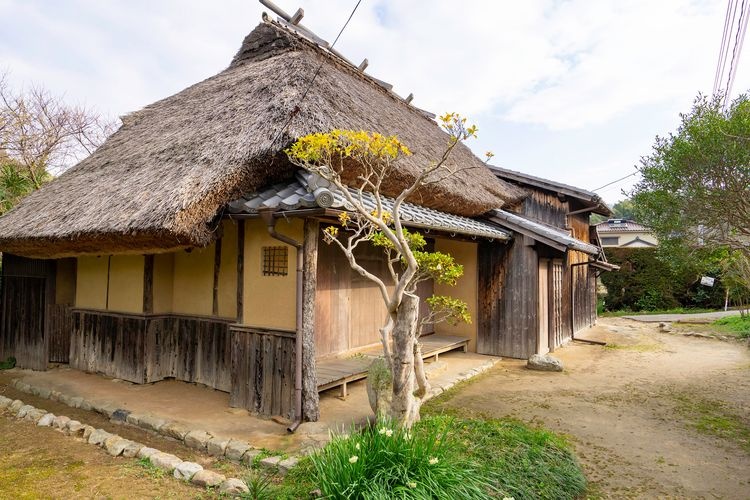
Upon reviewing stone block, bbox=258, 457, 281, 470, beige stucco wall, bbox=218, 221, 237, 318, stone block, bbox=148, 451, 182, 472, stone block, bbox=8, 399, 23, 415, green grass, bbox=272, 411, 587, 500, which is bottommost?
stone block, bbox=8, 399, 23, 415

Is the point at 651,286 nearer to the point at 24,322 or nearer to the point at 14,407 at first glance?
the point at 14,407

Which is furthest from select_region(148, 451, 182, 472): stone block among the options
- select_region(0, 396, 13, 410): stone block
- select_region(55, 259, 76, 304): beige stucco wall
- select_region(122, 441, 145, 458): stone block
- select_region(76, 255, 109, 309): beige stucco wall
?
select_region(55, 259, 76, 304): beige stucco wall

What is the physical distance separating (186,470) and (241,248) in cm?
269

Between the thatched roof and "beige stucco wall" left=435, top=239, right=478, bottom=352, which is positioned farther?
"beige stucco wall" left=435, top=239, right=478, bottom=352

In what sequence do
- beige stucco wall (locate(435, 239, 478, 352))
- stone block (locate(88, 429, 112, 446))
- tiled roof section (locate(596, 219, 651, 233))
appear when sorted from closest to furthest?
stone block (locate(88, 429, 112, 446)) < beige stucco wall (locate(435, 239, 478, 352)) < tiled roof section (locate(596, 219, 651, 233))

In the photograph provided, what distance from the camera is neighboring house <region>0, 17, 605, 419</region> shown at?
478cm

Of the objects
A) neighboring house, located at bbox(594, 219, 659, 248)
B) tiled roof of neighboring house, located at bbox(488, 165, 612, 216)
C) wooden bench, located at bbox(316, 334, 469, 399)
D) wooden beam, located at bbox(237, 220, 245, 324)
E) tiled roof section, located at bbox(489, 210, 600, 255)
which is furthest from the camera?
neighboring house, located at bbox(594, 219, 659, 248)

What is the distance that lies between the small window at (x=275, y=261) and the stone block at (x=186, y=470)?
2.18 m

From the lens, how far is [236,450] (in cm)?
406

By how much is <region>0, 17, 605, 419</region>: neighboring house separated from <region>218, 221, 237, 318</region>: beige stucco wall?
24mm

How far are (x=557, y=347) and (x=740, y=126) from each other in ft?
18.0

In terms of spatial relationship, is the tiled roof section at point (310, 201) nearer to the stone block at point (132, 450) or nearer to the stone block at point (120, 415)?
the stone block at point (132, 450)

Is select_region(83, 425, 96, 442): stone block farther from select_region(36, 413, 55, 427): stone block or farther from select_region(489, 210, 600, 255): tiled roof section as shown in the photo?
select_region(489, 210, 600, 255): tiled roof section

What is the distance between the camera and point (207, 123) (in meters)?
6.29
